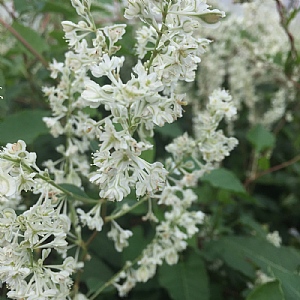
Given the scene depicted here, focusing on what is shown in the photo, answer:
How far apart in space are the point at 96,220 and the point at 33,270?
12 cm

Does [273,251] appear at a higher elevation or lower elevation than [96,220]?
lower

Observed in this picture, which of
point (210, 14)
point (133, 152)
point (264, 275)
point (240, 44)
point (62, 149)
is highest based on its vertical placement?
point (210, 14)

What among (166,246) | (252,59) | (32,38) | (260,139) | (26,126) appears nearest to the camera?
(166,246)

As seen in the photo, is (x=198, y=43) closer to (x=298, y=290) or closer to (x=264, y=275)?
(x=298, y=290)

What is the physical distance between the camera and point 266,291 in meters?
0.63

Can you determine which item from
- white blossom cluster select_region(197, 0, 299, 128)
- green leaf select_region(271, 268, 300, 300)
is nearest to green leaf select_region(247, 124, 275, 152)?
white blossom cluster select_region(197, 0, 299, 128)

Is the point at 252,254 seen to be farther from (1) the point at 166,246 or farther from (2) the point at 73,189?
(2) the point at 73,189

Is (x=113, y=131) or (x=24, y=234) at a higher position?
(x=113, y=131)

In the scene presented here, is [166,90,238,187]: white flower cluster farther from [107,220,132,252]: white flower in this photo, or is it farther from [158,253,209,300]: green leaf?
[158,253,209,300]: green leaf

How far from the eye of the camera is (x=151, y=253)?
2.32 feet

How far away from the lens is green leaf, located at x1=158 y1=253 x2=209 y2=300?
83 cm

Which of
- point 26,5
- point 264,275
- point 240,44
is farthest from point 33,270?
point 240,44

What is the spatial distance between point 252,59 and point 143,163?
3.24 ft

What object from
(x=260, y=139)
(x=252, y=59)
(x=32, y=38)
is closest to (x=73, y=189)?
(x=32, y=38)
